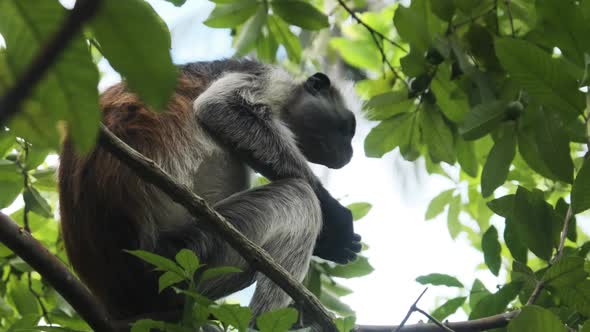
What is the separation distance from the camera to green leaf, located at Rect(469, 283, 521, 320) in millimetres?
3527

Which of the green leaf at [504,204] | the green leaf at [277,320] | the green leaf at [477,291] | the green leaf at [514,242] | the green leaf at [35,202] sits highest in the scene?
the green leaf at [35,202]

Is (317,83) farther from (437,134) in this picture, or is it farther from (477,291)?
(477,291)

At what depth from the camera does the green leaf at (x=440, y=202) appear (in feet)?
18.8

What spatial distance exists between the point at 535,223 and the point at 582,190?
34 cm

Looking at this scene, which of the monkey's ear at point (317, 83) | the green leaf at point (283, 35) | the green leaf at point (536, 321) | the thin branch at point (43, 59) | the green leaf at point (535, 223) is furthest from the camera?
the monkey's ear at point (317, 83)

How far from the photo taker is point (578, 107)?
300 centimetres

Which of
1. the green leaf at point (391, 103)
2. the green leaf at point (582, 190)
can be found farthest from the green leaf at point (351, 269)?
the green leaf at point (582, 190)

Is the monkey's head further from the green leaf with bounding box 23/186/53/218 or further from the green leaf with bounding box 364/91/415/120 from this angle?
the green leaf with bounding box 23/186/53/218

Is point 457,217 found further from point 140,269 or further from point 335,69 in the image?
point 140,269

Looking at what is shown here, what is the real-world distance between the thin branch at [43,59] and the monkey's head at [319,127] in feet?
17.1

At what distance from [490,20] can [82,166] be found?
103 inches

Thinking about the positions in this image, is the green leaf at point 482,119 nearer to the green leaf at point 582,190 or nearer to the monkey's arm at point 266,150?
the green leaf at point 582,190

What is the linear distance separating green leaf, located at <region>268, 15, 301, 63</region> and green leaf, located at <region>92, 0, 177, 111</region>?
12.8ft

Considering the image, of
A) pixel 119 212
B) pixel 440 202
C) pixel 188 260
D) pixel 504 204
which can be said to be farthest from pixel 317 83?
pixel 188 260
